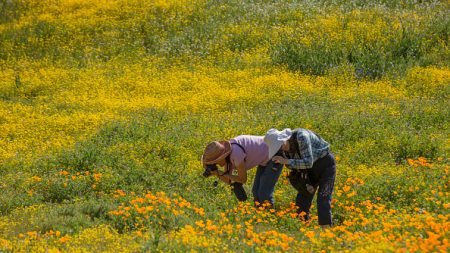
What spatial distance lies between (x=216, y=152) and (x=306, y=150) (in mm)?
1164

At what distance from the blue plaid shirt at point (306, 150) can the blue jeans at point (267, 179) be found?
0.32 metres

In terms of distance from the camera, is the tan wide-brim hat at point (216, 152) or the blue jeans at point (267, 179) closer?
the tan wide-brim hat at point (216, 152)

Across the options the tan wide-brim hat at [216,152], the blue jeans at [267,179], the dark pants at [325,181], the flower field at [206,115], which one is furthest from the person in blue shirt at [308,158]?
the tan wide-brim hat at [216,152]

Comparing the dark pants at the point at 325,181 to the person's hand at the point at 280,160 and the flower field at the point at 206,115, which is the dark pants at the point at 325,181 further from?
the person's hand at the point at 280,160

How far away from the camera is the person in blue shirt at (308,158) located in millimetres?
7969

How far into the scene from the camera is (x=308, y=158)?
7969 mm

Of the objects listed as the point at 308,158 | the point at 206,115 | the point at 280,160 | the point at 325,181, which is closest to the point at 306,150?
the point at 308,158

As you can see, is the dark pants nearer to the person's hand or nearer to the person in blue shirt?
the person in blue shirt

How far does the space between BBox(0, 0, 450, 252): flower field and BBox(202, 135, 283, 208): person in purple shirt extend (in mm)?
351

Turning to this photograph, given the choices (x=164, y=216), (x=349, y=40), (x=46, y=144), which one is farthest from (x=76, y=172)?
(x=349, y=40)

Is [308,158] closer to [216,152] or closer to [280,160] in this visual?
[280,160]

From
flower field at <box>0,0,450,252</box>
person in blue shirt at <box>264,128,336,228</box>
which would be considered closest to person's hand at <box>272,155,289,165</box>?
person in blue shirt at <box>264,128,336,228</box>

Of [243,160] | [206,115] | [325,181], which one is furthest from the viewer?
[206,115]

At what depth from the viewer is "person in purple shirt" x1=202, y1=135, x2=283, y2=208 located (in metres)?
8.10
